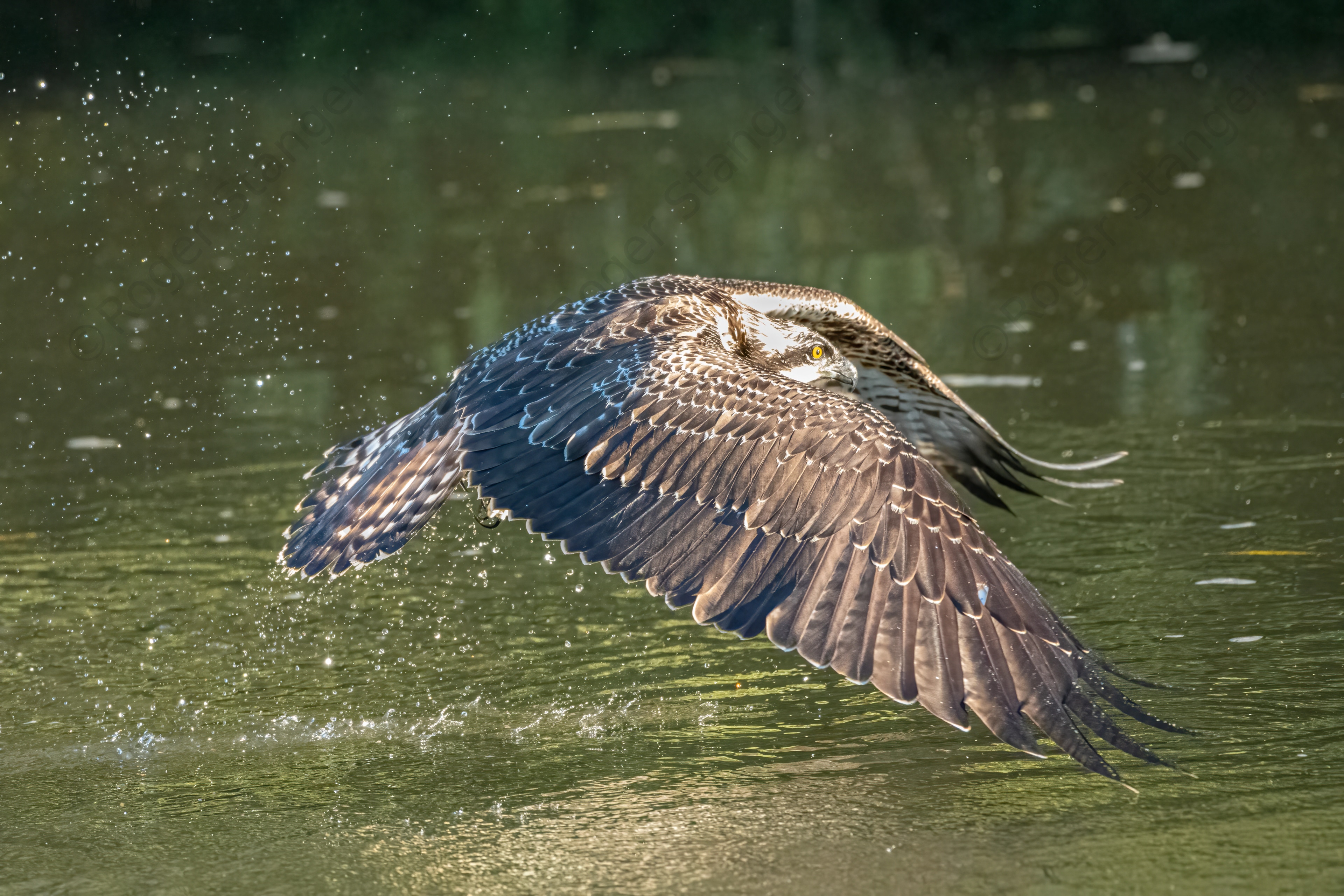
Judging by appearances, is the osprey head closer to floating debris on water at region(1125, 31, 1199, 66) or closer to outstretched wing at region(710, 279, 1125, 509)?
outstretched wing at region(710, 279, 1125, 509)

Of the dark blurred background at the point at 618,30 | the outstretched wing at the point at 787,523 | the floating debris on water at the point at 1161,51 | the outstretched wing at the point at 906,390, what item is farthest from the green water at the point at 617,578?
the dark blurred background at the point at 618,30

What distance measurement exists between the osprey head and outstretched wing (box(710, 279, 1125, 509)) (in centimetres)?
10

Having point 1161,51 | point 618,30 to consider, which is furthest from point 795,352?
point 618,30

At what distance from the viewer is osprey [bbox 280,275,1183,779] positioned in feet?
13.0

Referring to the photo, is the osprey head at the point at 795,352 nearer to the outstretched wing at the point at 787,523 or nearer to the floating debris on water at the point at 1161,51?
the outstretched wing at the point at 787,523

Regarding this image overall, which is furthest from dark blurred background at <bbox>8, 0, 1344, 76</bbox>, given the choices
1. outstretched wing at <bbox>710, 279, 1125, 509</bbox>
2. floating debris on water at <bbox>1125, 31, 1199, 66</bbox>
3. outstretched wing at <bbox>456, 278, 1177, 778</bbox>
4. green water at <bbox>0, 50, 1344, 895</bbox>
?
outstretched wing at <bbox>456, 278, 1177, 778</bbox>

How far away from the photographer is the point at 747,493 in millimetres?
4418

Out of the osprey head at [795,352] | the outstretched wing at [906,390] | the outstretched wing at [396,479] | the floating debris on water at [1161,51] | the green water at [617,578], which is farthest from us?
the floating debris on water at [1161,51]

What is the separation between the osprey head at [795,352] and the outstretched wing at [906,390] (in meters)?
0.10

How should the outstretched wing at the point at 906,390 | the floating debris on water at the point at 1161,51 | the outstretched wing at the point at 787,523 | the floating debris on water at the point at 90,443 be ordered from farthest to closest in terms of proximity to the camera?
the floating debris on water at the point at 1161,51
the floating debris on water at the point at 90,443
the outstretched wing at the point at 906,390
the outstretched wing at the point at 787,523

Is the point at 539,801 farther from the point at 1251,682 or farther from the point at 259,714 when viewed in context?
the point at 1251,682

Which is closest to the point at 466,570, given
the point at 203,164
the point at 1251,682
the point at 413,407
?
the point at 413,407

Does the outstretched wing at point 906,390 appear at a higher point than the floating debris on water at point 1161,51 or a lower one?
lower

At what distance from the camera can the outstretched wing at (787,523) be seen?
391 cm
